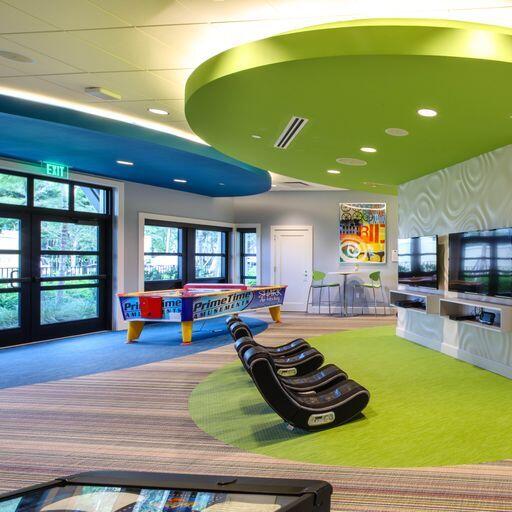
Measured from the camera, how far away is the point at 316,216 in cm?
1254

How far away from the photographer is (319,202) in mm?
12539

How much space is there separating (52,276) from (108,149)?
2822 millimetres

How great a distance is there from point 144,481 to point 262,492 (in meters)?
0.35

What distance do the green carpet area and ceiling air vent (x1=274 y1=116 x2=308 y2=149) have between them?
2.80m

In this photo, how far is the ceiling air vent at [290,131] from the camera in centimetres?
458

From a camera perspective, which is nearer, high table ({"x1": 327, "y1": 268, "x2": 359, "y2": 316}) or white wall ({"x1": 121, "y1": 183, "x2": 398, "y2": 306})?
high table ({"x1": 327, "y1": 268, "x2": 359, "y2": 316})

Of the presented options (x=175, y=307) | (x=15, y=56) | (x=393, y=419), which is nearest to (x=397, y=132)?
(x=393, y=419)

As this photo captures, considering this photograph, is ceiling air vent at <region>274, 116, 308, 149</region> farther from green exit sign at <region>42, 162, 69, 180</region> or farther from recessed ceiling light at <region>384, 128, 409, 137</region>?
green exit sign at <region>42, 162, 69, 180</region>

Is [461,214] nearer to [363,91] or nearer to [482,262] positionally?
[482,262]

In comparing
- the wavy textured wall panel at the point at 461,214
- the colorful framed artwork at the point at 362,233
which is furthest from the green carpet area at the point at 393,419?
the colorful framed artwork at the point at 362,233

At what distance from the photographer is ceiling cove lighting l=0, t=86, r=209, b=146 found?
544cm

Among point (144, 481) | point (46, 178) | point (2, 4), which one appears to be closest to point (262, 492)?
point (144, 481)

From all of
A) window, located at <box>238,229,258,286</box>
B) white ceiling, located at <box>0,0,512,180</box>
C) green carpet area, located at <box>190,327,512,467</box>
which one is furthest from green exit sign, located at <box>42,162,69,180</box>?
window, located at <box>238,229,258,286</box>

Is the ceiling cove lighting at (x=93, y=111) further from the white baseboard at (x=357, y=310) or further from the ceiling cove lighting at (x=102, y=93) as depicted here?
the white baseboard at (x=357, y=310)
